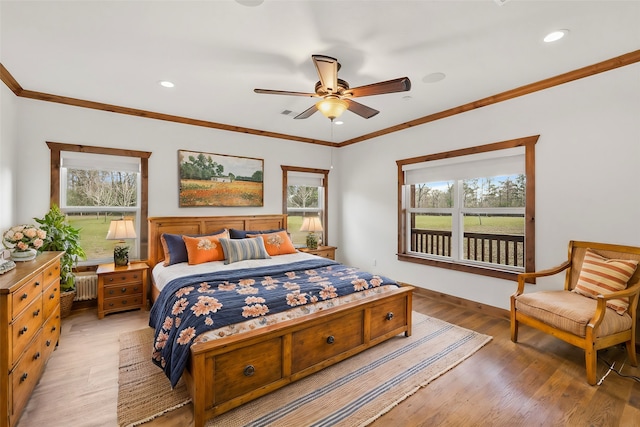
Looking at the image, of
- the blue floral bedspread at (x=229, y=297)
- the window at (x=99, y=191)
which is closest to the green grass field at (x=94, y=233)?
the window at (x=99, y=191)

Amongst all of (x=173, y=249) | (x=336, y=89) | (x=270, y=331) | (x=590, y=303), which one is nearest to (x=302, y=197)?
(x=173, y=249)

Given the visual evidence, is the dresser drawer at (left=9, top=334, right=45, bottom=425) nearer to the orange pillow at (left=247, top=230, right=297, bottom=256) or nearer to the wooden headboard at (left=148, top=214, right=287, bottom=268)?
the wooden headboard at (left=148, top=214, right=287, bottom=268)

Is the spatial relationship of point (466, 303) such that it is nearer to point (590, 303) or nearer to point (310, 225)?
point (590, 303)

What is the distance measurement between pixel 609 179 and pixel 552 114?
865 mm

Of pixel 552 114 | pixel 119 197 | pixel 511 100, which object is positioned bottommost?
pixel 119 197

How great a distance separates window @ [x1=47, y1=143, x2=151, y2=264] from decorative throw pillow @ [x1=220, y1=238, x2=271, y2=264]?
4.44ft

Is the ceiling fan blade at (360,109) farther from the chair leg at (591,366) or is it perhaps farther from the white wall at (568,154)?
the chair leg at (591,366)

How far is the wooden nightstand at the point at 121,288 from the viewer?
11.6ft

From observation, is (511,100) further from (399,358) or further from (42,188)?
(42,188)

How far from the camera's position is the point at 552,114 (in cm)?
318

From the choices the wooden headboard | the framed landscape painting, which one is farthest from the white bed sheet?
the framed landscape painting

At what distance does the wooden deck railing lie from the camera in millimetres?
4121

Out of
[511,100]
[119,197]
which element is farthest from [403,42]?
[119,197]

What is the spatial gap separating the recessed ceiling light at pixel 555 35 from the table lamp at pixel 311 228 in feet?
12.1
